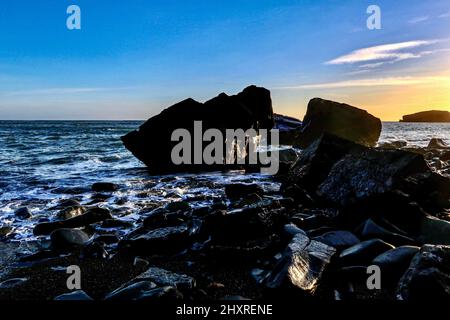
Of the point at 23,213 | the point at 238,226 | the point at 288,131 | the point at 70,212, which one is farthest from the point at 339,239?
the point at 288,131

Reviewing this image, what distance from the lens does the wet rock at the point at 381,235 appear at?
17.5 feet

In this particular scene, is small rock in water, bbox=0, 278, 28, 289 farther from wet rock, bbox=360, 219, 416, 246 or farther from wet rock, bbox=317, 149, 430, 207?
wet rock, bbox=317, 149, 430, 207

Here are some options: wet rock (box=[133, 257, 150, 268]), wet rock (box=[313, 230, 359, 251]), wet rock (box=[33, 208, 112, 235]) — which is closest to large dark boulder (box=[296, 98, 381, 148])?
wet rock (box=[33, 208, 112, 235])

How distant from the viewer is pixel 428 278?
3.61m

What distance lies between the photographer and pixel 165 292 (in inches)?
151

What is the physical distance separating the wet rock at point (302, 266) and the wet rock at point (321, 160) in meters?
4.48

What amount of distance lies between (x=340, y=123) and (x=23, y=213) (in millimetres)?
28511

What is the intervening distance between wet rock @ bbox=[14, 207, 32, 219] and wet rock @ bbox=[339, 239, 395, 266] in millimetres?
6301

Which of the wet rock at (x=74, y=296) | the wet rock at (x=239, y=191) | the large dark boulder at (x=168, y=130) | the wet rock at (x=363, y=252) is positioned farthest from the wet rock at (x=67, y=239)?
the large dark boulder at (x=168, y=130)

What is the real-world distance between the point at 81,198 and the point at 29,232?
10.7 ft

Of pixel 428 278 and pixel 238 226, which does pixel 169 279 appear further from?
pixel 428 278

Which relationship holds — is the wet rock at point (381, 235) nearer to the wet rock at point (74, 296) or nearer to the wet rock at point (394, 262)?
the wet rock at point (394, 262)
